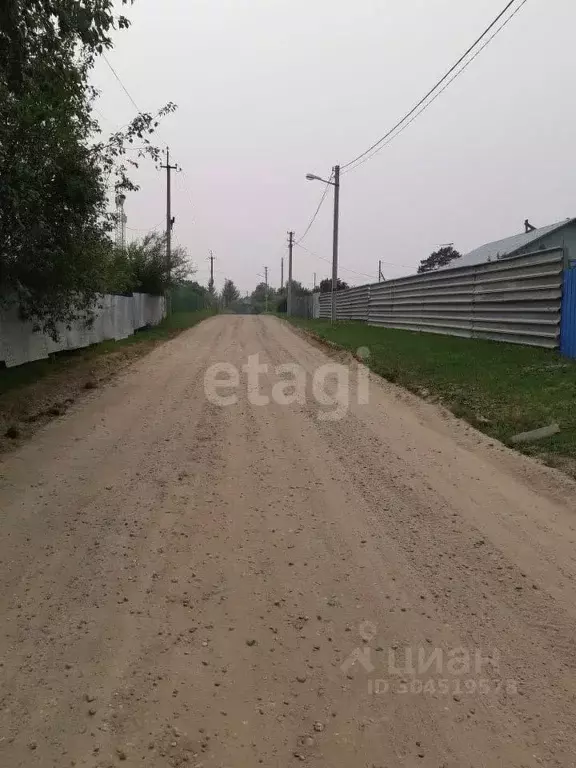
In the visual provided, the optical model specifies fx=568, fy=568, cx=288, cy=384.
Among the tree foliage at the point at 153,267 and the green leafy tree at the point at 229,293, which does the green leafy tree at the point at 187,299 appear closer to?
the tree foliage at the point at 153,267

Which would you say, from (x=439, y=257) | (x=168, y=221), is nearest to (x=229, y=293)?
(x=439, y=257)

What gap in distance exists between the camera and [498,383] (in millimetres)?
8914

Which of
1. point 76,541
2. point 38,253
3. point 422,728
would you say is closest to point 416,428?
point 76,541

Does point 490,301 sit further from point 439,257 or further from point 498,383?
point 439,257

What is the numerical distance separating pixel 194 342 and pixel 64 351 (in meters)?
5.34

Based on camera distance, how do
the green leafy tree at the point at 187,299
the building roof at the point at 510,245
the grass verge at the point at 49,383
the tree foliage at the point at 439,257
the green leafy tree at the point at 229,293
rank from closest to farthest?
the grass verge at the point at 49,383 → the building roof at the point at 510,245 → the green leafy tree at the point at 187,299 → the tree foliage at the point at 439,257 → the green leafy tree at the point at 229,293

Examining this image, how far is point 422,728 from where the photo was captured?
2.34m

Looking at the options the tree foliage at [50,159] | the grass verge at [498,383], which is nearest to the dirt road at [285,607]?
the grass verge at [498,383]

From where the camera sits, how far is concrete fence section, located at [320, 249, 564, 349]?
11.2 meters

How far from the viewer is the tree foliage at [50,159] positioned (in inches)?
→ 271

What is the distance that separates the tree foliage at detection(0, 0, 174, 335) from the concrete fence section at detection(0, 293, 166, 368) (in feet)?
1.53

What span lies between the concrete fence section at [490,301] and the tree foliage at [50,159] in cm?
794

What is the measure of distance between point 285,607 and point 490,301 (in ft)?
41.3

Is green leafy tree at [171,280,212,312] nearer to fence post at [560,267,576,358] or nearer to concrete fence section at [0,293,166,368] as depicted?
concrete fence section at [0,293,166,368]
